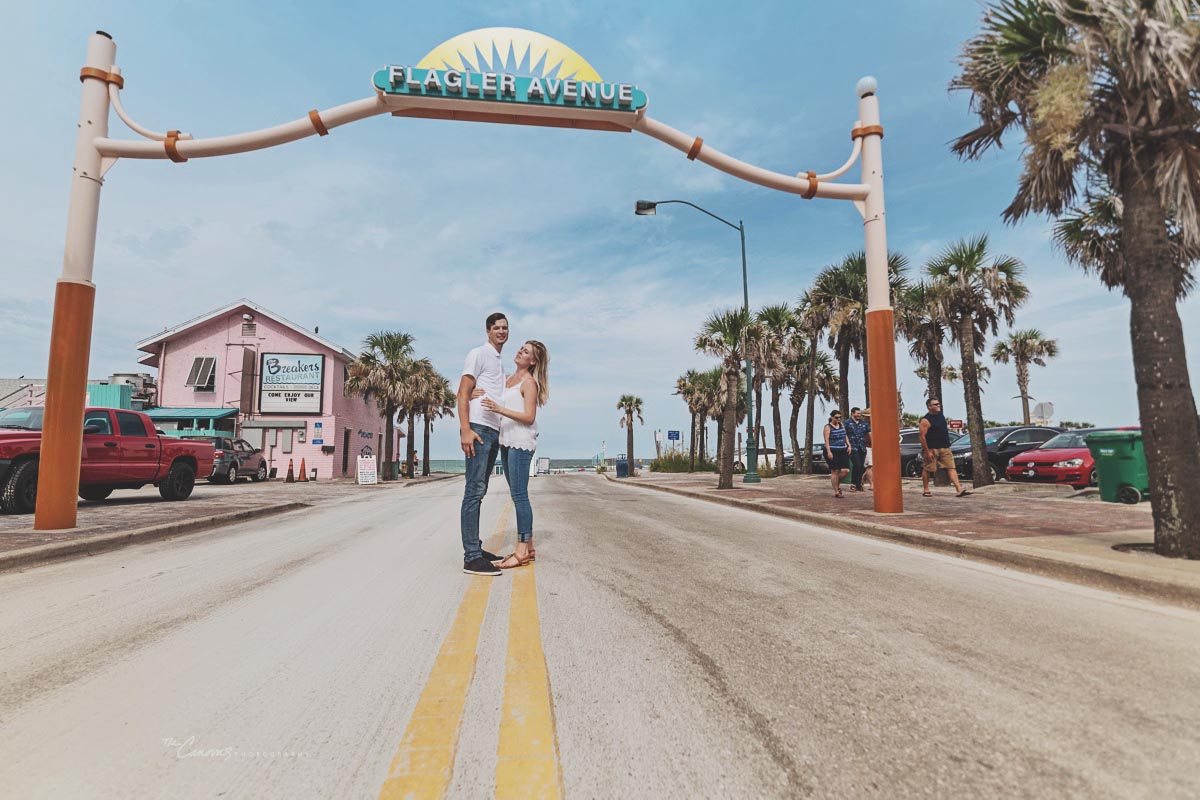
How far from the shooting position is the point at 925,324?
20.3m

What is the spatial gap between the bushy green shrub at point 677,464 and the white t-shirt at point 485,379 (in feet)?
135

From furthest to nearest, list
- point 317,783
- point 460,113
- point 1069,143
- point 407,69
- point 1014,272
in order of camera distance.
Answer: point 1014,272, point 460,113, point 407,69, point 1069,143, point 317,783

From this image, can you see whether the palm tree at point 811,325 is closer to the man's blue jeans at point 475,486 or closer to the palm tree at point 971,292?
the palm tree at point 971,292

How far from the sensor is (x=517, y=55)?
28.7 feet

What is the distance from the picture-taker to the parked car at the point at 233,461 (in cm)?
2356

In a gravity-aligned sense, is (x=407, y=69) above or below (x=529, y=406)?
above

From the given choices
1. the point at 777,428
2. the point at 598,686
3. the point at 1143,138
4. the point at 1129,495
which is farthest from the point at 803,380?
the point at 598,686

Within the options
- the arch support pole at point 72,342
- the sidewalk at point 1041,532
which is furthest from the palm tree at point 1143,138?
the arch support pole at point 72,342

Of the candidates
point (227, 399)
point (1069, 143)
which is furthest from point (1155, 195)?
point (227, 399)

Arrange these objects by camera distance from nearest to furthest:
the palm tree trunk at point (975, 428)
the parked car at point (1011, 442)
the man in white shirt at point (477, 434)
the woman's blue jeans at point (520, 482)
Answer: the man in white shirt at point (477, 434) < the woman's blue jeans at point (520, 482) < the palm tree trunk at point (975, 428) < the parked car at point (1011, 442)

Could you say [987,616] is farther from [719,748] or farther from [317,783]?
[317,783]

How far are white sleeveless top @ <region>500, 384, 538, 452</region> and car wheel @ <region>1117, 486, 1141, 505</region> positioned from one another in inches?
405

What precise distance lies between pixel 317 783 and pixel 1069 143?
316 inches

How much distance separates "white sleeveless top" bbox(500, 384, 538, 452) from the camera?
4867 mm
